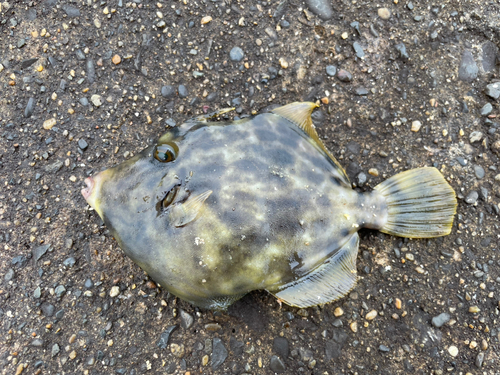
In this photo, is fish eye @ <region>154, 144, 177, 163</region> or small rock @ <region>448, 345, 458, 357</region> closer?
fish eye @ <region>154, 144, 177, 163</region>

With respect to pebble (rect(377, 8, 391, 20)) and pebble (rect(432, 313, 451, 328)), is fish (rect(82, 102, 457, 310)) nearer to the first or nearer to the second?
pebble (rect(432, 313, 451, 328))

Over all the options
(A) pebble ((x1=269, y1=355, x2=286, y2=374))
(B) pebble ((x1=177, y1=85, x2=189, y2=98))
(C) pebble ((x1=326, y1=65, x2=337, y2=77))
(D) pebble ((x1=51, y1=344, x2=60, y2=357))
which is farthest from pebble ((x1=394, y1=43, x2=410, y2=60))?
(D) pebble ((x1=51, y1=344, x2=60, y2=357))

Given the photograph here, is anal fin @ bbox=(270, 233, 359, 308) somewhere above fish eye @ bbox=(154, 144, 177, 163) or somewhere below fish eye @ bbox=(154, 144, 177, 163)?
below

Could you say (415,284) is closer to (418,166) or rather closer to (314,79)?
(418,166)

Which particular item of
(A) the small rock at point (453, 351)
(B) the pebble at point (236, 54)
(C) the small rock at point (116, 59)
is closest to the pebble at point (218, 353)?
(A) the small rock at point (453, 351)

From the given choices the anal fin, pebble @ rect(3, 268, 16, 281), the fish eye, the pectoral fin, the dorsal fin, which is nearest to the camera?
the pectoral fin

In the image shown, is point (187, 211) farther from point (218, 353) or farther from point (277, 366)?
point (277, 366)

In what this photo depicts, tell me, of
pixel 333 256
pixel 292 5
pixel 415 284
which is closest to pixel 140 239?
pixel 333 256
